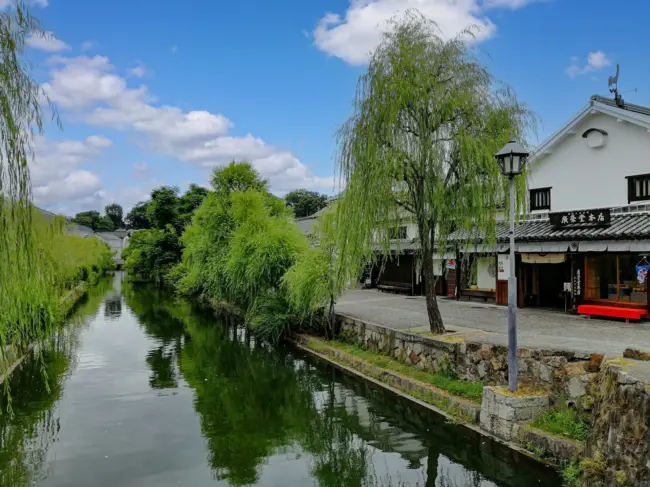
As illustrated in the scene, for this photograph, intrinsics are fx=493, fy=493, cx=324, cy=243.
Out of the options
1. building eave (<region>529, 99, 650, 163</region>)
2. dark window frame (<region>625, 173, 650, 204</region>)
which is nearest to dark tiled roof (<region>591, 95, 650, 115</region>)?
building eave (<region>529, 99, 650, 163</region>)

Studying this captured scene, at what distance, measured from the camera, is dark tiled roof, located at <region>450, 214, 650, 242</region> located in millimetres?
13617

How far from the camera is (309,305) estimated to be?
16453mm

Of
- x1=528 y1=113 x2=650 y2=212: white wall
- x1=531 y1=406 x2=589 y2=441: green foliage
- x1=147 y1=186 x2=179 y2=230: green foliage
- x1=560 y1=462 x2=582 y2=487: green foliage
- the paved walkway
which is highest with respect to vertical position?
x1=147 y1=186 x2=179 y2=230: green foliage

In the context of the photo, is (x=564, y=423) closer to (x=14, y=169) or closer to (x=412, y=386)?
(x=412, y=386)

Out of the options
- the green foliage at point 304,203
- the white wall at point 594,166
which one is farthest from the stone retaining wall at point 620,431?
the green foliage at point 304,203

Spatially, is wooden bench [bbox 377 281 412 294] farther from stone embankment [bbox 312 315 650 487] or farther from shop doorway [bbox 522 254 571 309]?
stone embankment [bbox 312 315 650 487]

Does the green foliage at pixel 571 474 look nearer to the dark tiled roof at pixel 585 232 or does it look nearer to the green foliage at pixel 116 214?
the dark tiled roof at pixel 585 232

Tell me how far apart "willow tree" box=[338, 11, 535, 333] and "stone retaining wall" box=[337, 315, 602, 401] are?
283 cm

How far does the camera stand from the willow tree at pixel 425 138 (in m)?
11.5

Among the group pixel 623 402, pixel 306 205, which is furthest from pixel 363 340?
pixel 306 205

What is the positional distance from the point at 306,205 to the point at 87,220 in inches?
2345

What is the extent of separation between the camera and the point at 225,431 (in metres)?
9.89

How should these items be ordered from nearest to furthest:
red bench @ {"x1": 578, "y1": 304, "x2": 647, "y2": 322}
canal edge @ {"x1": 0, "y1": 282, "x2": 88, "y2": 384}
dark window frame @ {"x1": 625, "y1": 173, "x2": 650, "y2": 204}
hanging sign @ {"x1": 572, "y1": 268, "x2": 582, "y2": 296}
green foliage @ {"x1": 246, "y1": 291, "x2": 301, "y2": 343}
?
1. canal edge @ {"x1": 0, "y1": 282, "x2": 88, "y2": 384}
2. red bench @ {"x1": 578, "y1": 304, "x2": 647, "y2": 322}
3. dark window frame @ {"x1": 625, "y1": 173, "x2": 650, "y2": 204}
4. hanging sign @ {"x1": 572, "y1": 268, "x2": 582, "y2": 296}
5. green foliage @ {"x1": 246, "y1": 291, "x2": 301, "y2": 343}

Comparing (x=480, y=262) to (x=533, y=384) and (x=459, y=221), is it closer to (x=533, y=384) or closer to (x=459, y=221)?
(x=459, y=221)
